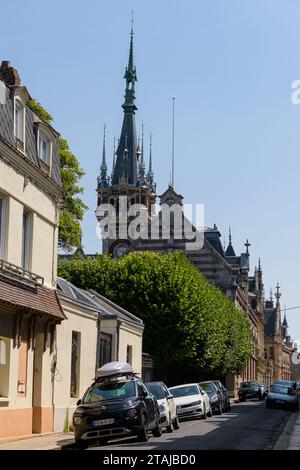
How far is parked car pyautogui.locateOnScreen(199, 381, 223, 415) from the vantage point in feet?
121

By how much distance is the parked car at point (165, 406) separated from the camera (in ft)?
81.2

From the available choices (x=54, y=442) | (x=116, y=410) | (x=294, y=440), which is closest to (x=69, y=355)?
(x=54, y=442)

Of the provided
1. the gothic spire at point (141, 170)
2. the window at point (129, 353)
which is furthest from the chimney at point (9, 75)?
the gothic spire at point (141, 170)

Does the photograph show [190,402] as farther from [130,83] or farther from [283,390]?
[130,83]

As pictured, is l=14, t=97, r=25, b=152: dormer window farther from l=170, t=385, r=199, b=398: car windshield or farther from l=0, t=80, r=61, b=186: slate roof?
l=170, t=385, r=199, b=398: car windshield

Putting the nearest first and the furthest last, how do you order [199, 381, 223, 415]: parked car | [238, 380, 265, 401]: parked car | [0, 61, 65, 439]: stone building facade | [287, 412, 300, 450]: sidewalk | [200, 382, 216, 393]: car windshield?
[287, 412, 300, 450]: sidewalk < [0, 61, 65, 439]: stone building facade < [199, 381, 223, 415]: parked car < [200, 382, 216, 393]: car windshield < [238, 380, 265, 401]: parked car

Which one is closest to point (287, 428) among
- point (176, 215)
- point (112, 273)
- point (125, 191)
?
point (112, 273)

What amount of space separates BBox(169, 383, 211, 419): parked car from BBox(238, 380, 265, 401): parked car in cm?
2779

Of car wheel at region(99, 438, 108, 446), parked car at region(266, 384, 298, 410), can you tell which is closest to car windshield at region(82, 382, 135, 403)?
car wheel at region(99, 438, 108, 446)

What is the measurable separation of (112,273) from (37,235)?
24.4 metres

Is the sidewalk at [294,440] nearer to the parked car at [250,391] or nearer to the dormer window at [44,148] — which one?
the dormer window at [44,148]

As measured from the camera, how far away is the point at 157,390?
26.2 metres

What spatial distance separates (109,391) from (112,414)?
1.44 metres
